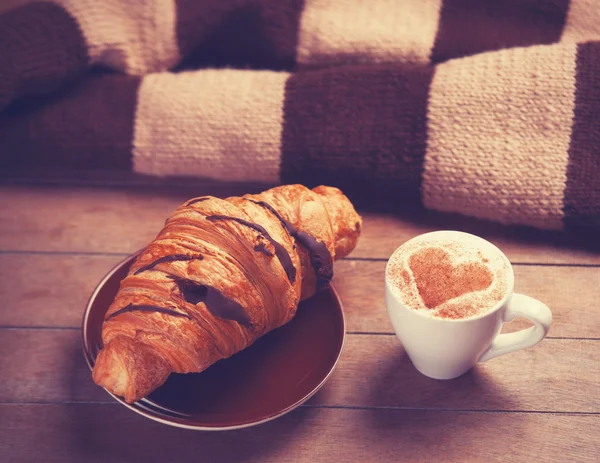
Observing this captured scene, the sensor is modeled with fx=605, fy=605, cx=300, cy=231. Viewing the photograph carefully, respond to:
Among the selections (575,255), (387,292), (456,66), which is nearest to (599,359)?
(575,255)

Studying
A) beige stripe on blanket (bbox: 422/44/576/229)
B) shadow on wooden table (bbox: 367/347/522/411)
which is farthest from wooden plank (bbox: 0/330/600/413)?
beige stripe on blanket (bbox: 422/44/576/229)

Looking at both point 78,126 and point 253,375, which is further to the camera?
point 78,126

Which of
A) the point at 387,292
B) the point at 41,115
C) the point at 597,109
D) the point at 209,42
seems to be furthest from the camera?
the point at 209,42

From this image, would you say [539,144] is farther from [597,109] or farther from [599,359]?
[599,359]

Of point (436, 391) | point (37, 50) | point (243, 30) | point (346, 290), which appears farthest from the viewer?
point (243, 30)

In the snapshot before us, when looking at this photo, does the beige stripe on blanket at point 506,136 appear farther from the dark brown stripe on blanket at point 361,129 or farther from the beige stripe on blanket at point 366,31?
the beige stripe on blanket at point 366,31

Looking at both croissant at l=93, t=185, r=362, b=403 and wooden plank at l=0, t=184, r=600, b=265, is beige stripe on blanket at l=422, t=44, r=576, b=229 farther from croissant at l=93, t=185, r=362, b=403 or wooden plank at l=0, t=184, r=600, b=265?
croissant at l=93, t=185, r=362, b=403

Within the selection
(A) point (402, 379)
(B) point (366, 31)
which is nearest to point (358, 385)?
(A) point (402, 379)

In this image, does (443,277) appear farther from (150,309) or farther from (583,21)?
(583,21)
